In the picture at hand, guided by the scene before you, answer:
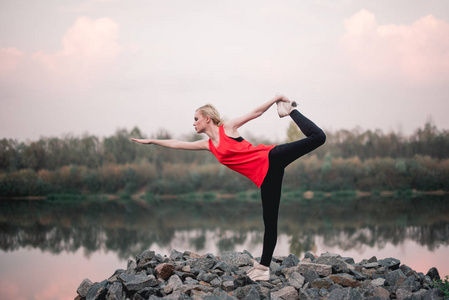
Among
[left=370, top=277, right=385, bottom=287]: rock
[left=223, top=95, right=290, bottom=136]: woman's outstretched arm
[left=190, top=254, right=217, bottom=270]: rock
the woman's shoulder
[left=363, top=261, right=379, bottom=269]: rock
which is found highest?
[left=223, top=95, right=290, bottom=136]: woman's outstretched arm

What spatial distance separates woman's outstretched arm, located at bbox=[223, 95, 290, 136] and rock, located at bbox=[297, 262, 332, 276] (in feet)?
5.90

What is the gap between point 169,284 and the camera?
4.71 meters

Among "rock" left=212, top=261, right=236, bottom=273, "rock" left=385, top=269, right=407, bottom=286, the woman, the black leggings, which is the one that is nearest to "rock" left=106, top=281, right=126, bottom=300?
"rock" left=212, top=261, right=236, bottom=273

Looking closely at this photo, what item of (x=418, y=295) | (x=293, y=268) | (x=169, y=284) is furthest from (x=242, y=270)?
(x=418, y=295)

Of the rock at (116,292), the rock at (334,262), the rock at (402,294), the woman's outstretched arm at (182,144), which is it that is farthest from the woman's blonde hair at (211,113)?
the rock at (402,294)

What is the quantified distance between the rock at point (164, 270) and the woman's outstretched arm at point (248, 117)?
175 cm

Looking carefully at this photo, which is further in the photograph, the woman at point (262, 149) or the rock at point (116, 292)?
the rock at point (116, 292)

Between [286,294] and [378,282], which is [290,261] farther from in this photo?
[286,294]

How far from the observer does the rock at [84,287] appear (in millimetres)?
4980

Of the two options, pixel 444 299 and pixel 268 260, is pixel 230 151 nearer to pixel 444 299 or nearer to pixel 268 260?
pixel 268 260

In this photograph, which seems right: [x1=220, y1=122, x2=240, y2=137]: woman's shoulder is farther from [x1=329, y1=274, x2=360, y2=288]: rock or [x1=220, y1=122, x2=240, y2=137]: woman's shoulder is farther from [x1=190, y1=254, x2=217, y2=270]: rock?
[x1=329, y1=274, x2=360, y2=288]: rock

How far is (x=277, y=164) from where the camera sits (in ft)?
14.8

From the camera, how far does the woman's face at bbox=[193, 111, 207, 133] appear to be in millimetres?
4699

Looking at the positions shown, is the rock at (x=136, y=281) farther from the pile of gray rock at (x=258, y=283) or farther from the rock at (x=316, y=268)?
the rock at (x=316, y=268)
